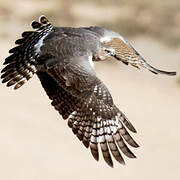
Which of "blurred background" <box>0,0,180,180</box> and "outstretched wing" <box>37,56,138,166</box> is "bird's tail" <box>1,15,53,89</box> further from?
"blurred background" <box>0,0,180,180</box>

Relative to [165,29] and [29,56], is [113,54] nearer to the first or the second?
[29,56]

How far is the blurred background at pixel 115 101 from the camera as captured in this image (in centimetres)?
887

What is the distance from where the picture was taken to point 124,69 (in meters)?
12.1

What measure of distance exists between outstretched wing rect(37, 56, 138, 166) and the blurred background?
2.76m

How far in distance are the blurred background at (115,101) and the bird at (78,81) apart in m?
2.51

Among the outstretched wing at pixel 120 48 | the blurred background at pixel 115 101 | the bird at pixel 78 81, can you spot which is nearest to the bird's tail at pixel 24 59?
the bird at pixel 78 81

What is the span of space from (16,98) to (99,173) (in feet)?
7.45

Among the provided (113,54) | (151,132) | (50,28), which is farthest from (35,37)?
(151,132)

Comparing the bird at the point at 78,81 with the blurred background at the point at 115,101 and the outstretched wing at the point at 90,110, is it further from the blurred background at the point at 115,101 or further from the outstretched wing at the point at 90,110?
the blurred background at the point at 115,101

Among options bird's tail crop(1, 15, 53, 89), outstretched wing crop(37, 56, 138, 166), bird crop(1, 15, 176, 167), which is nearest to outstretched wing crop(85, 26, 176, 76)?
bird crop(1, 15, 176, 167)

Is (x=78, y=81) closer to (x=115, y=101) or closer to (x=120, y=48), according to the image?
(x=120, y=48)

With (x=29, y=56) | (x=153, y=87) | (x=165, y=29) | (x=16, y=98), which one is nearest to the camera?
(x=29, y=56)

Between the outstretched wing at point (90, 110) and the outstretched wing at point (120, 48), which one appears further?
the outstretched wing at point (120, 48)

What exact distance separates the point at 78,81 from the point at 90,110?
254mm
